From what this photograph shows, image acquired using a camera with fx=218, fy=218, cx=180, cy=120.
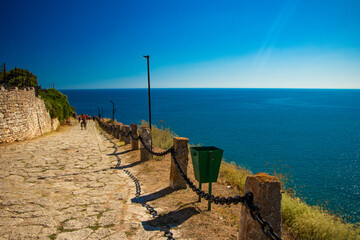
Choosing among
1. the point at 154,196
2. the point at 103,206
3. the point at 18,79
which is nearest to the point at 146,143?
the point at 154,196

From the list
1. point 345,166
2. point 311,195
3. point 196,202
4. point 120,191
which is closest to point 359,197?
point 311,195

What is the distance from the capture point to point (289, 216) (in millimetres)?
4973

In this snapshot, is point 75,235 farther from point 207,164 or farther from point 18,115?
point 18,115

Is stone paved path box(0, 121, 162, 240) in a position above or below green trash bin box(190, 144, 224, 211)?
below

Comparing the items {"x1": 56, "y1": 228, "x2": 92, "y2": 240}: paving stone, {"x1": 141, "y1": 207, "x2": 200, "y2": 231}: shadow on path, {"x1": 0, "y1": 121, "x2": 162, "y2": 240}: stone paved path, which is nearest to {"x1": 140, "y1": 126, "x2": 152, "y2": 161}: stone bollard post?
{"x1": 0, "y1": 121, "x2": 162, "y2": 240}: stone paved path

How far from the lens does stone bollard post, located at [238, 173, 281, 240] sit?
2657 mm

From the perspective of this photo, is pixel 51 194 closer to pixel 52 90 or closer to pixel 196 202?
pixel 196 202

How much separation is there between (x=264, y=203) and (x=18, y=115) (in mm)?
15595

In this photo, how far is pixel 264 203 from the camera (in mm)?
2666

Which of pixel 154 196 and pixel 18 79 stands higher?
pixel 18 79

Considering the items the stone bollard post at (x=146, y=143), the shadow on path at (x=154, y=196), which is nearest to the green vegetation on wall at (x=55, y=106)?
the stone bollard post at (x=146, y=143)

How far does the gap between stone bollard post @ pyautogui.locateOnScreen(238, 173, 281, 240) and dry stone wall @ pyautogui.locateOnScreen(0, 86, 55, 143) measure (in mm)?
13502

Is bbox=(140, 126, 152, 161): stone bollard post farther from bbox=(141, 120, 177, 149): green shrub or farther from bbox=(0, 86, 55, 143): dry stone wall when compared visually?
bbox=(0, 86, 55, 143): dry stone wall

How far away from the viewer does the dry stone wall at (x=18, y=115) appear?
12.0 m
